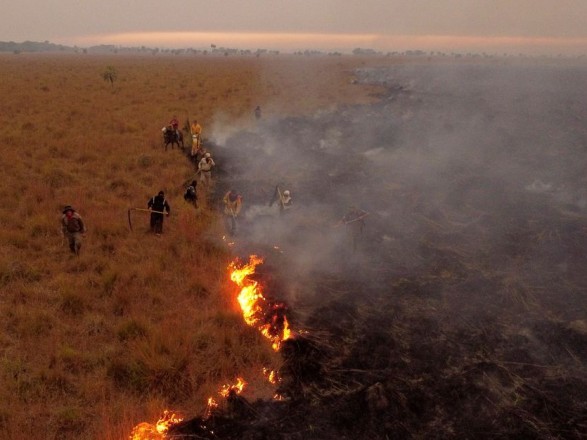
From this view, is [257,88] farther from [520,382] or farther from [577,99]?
[520,382]

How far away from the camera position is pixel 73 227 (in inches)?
382

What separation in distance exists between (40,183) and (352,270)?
10.7 metres

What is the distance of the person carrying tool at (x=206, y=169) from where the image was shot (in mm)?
15336

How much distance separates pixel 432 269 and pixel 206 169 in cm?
883

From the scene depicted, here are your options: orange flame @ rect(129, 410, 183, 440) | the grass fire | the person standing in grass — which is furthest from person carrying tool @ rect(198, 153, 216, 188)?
orange flame @ rect(129, 410, 183, 440)

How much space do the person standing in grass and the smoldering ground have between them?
13.5 feet

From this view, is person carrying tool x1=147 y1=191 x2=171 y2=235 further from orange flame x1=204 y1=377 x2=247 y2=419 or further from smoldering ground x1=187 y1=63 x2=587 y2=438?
orange flame x1=204 y1=377 x2=247 y2=419

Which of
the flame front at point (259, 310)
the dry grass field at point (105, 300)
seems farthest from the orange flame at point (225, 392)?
the flame front at point (259, 310)

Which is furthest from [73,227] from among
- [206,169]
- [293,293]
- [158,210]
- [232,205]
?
[206,169]

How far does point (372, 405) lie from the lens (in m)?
6.39

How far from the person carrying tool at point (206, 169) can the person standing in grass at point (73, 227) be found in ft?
19.9

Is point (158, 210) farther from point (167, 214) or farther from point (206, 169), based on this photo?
point (206, 169)

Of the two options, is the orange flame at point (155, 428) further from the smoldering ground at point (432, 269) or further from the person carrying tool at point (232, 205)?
the person carrying tool at point (232, 205)

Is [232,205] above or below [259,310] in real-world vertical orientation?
above
